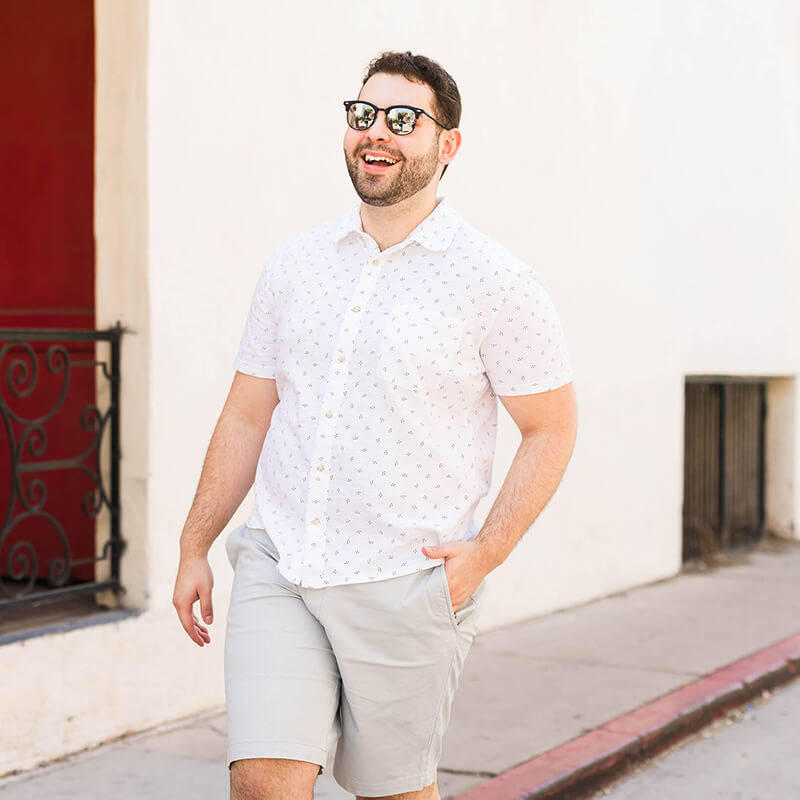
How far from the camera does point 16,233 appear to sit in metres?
6.29

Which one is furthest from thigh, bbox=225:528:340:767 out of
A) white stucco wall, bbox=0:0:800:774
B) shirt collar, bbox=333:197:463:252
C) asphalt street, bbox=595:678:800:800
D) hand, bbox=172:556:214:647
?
asphalt street, bbox=595:678:800:800

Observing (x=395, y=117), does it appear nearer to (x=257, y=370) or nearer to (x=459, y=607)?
(x=257, y=370)

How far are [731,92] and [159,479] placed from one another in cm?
667

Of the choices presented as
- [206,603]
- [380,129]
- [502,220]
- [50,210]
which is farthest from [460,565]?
[502,220]

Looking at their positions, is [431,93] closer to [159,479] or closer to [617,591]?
[159,479]

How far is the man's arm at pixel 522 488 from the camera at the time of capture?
2.96 meters

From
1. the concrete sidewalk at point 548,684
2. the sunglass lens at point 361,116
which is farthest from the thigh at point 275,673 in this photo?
the concrete sidewalk at point 548,684

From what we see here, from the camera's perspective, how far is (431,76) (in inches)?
123

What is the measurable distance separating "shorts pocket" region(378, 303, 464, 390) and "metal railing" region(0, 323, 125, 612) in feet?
8.21

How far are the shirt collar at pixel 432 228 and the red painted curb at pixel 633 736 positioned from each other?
2324mm

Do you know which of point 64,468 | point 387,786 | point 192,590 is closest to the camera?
point 387,786

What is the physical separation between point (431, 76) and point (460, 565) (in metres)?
1.10

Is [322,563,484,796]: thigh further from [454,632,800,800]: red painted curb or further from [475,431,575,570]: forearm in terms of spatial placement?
[454,632,800,800]: red painted curb

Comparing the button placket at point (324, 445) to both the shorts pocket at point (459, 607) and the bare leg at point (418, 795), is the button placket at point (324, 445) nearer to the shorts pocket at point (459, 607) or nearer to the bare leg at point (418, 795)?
the shorts pocket at point (459, 607)
